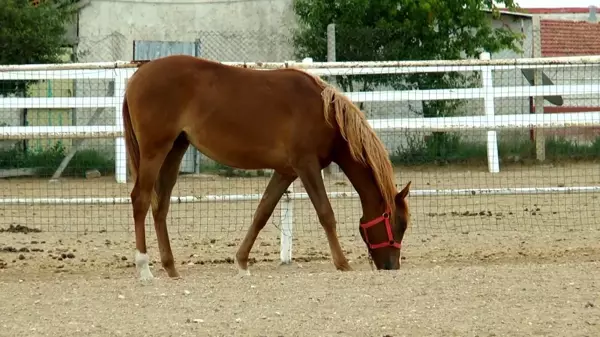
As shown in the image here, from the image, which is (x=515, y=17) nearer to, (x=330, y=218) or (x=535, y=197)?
(x=535, y=197)

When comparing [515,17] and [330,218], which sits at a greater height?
[515,17]

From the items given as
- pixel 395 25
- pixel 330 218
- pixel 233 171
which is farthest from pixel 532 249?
pixel 395 25

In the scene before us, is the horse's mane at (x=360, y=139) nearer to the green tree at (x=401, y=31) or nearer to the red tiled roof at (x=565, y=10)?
the green tree at (x=401, y=31)

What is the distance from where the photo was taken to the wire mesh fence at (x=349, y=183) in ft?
34.4

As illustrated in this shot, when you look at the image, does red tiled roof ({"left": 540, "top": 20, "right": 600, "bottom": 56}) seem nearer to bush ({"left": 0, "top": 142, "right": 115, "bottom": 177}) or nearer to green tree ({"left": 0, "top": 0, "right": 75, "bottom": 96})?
green tree ({"left": 0, "top": 0, "right": 75, "bottom": 96})

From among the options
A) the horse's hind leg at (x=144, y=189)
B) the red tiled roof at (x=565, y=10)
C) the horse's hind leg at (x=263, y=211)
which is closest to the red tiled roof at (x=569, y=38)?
the red tiled roof at (x=565, y=10)

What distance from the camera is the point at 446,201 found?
12055mm

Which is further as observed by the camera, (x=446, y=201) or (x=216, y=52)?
(x=216, y=52)

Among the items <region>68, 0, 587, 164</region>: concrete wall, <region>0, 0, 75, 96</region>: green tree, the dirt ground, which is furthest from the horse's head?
<region>68, 0, 587, 164</region>: concrete wall

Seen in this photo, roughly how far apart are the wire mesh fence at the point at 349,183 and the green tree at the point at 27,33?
0.53m

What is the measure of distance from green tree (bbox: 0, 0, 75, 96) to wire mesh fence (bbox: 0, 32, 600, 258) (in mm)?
531

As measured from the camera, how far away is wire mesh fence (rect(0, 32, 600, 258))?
10.5 metres

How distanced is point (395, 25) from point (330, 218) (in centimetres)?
1035

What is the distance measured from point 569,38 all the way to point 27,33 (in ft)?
48.7
